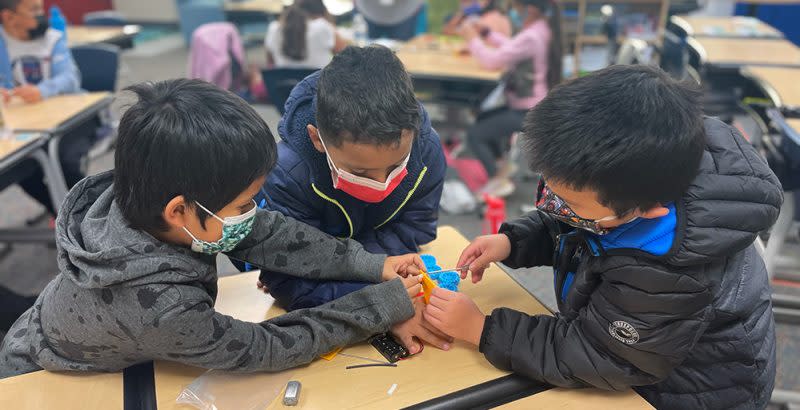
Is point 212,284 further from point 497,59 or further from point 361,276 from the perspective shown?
point 497,59

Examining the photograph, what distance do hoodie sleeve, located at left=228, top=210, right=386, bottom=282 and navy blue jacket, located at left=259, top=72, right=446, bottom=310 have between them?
3 cm

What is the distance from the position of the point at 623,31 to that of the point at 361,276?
5195mm

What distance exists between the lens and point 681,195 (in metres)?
0.96

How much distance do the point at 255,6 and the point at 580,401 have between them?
265 inches

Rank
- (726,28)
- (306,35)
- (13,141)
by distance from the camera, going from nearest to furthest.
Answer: (13,141), (306,35), (726,28)

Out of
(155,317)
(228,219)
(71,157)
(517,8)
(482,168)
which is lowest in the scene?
(482,168)

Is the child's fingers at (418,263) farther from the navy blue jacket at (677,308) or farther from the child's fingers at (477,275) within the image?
the navy blue jacket at (677,308)

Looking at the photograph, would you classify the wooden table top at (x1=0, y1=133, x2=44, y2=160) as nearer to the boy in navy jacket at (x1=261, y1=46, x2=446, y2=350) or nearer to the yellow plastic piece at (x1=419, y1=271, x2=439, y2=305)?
the boy in navy jacket at (x1=261, y1=46, x2=446, y2=350)

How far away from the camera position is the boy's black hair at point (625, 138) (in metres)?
0.91

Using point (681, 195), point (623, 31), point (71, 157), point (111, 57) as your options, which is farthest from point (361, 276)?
point (623, 31)

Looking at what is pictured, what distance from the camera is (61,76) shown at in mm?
3055

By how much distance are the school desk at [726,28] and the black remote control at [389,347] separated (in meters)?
3.58

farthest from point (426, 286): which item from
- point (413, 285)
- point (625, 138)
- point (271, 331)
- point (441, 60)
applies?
point (441, 60)

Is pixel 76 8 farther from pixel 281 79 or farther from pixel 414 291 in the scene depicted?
pixel 414 291
